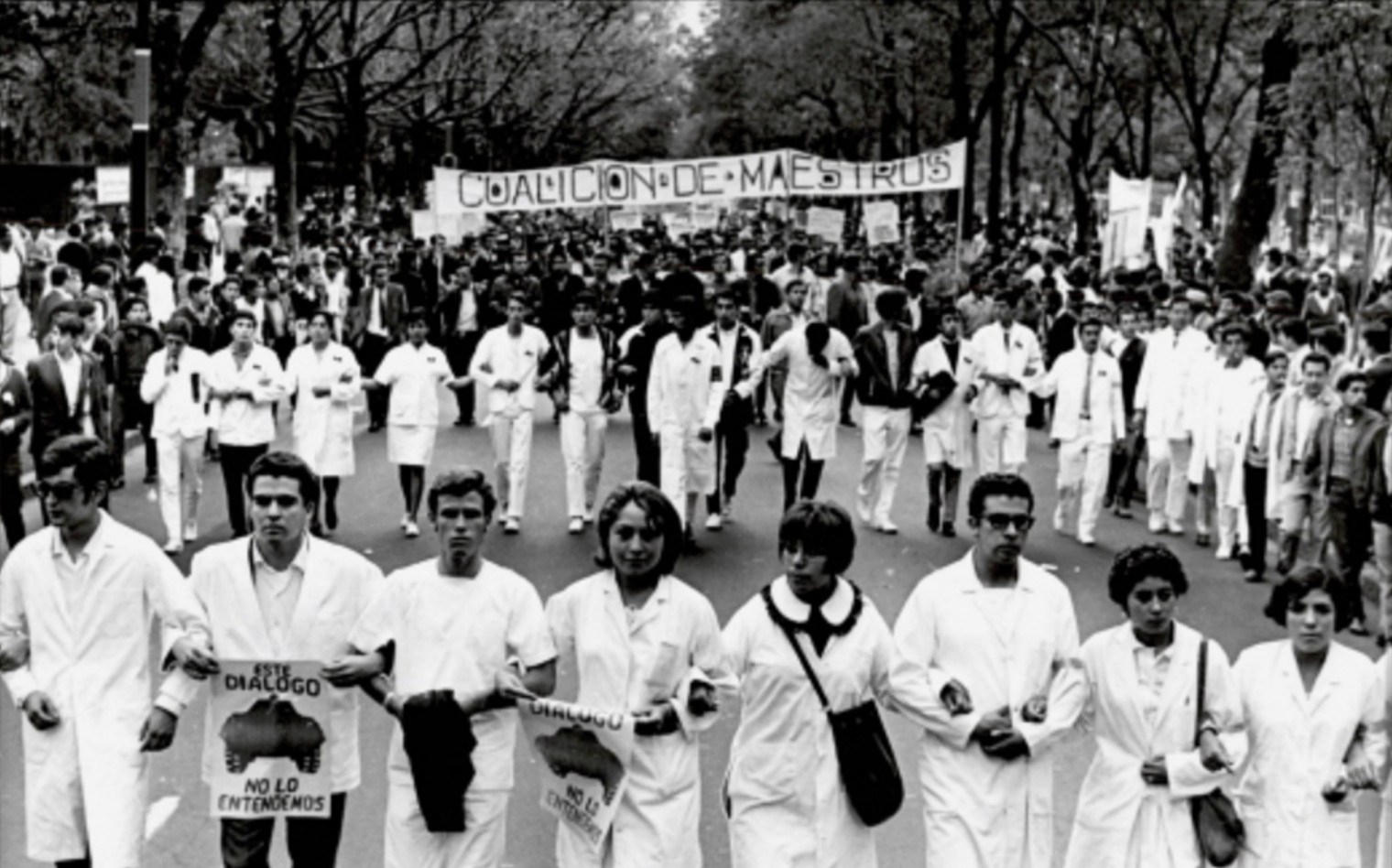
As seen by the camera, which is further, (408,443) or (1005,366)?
(1005,366)

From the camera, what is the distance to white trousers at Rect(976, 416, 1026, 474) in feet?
52.3

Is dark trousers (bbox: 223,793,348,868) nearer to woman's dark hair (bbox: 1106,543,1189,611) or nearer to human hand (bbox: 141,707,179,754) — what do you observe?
human hand (bbox: 141,707,179,754)

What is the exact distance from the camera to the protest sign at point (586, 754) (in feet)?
21.5

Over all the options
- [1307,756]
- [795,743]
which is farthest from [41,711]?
[1307,756]

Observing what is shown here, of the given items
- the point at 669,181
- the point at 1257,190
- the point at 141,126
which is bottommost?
the point at 669,181

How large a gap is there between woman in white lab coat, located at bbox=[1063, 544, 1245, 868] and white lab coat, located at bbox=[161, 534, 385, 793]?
2.43m

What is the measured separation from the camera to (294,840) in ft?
23.0

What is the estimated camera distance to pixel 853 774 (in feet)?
22.0

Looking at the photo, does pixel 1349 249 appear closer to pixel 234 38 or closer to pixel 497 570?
pixel 234 38

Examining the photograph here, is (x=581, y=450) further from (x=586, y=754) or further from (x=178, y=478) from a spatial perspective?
(x=586, y=754)

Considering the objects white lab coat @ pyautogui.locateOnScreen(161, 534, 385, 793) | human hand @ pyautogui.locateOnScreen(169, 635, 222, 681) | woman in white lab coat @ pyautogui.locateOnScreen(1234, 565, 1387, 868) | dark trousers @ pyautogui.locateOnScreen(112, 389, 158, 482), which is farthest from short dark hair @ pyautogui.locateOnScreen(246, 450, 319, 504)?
dark trousers @ pyautogui.locateOnScreen(112, 389, 158, 482)

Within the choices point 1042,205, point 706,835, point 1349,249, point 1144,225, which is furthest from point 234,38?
point 1042,205

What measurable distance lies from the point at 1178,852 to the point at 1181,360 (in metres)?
9.87

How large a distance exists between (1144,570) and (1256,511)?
8423 mm
